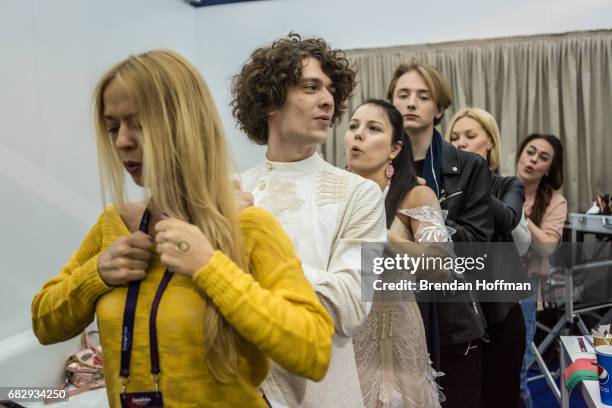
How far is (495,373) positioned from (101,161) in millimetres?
2146

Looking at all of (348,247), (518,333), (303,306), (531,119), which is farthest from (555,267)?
(303,306)

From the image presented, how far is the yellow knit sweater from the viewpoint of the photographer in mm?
870

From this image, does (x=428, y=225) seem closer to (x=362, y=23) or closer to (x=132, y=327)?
(x=132, y=327)

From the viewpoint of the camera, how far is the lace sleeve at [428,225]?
1.77 m

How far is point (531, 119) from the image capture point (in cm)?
446

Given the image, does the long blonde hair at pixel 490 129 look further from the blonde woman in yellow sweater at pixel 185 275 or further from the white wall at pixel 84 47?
the blonde woman in yellow sweater at pixel 185 275

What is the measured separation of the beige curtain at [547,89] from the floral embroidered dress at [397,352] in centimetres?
304

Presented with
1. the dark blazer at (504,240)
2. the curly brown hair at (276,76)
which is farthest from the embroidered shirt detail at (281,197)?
the dark blazer at (504,240)

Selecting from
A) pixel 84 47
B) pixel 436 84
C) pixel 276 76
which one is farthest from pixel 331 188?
pixel 84 47

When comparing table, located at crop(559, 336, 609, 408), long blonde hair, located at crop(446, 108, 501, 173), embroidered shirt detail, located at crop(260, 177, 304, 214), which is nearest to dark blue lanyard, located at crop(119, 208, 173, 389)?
embroidered shirt detail, located at crop(260, 177, 304, 214)

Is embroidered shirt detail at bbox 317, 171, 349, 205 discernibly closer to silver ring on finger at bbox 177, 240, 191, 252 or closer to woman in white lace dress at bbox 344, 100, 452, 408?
woman in white lace dress at bbox 344, 100, 452, 408

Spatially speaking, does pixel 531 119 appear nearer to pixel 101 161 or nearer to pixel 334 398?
pixel 334 398

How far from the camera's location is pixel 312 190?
147 centimetres

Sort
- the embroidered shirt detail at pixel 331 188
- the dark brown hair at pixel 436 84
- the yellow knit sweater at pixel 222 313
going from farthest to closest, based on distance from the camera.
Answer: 1. the dark brown hair at pixel 436 84
2. the embroidered shirt detail at pixel 331 188
3. the yellow knit sweater at pixel 222 313
